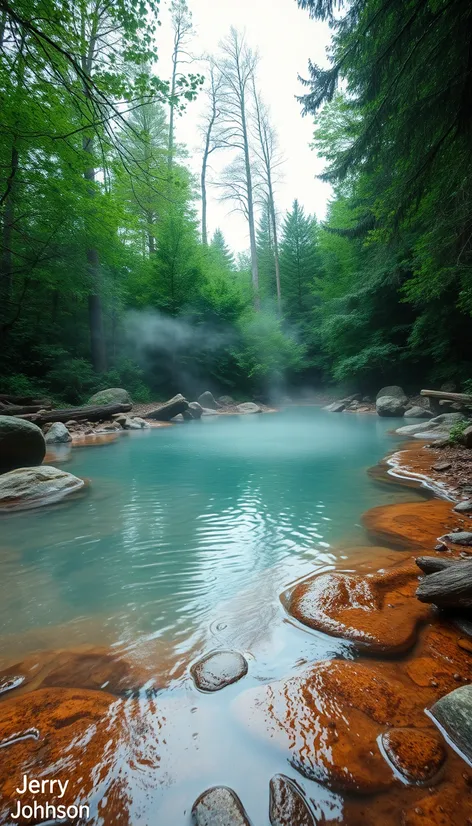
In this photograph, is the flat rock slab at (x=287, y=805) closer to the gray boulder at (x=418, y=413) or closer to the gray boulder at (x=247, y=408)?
the gray boulder at (x=418, y=413)

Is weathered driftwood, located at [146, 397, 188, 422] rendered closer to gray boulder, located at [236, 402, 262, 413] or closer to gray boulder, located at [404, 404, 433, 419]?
gray boulder, located at [236, 402, 262, 413]

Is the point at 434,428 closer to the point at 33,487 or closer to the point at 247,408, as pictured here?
the point at 33,487

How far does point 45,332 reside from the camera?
13.8 metres

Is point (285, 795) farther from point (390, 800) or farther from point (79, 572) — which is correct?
point (79, 572)

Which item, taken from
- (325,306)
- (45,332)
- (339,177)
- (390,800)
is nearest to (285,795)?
(390,800)

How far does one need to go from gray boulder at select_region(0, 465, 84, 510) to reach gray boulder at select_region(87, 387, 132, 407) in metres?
8.17

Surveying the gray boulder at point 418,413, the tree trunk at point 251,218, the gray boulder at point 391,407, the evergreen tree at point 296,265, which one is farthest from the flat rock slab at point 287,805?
the evergreen tree at point 296,265

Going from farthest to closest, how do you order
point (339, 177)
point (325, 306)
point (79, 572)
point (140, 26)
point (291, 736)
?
point (325, 306)
point (339, 177)
point (140, 26)
point (79, 572)
point (291, 736)

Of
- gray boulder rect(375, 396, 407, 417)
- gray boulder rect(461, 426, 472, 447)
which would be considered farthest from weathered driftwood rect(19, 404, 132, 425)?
gray boulder rect(375, 396, 407, 417)

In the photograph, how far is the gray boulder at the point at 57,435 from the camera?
8641 mm

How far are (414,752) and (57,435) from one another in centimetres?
909

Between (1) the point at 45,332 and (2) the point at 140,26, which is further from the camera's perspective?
(1) the point at 45,332

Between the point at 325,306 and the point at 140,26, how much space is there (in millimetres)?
18067

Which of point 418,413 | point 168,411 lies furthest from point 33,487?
point 418,413
